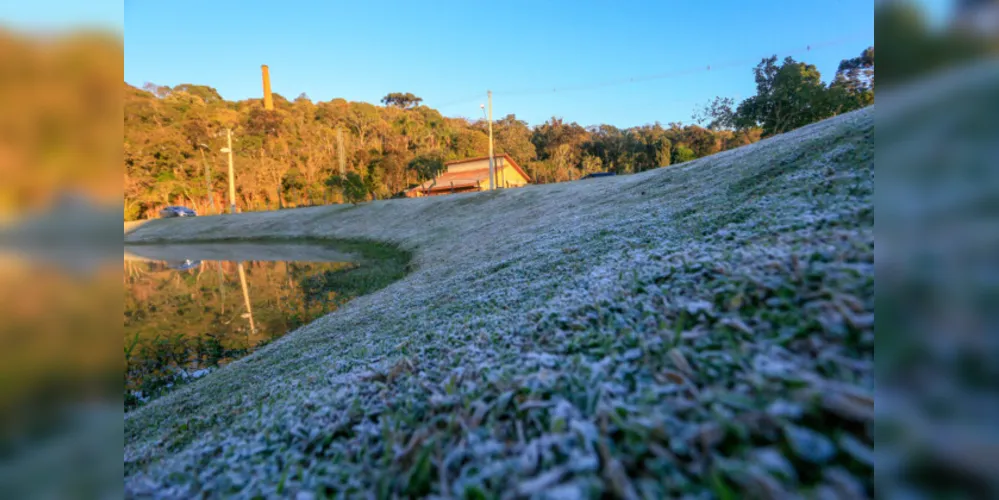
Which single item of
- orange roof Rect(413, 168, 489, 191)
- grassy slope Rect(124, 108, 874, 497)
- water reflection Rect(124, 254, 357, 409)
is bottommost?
water reflection Rect(124, 254, 357, 409)

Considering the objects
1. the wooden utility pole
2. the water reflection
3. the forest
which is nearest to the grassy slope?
the water reflection

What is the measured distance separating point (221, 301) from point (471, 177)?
1463 inches

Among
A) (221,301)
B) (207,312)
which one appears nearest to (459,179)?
(221,301)

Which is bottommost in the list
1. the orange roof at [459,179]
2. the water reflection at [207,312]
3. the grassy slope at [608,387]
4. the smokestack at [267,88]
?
the water reflection at [207,312]

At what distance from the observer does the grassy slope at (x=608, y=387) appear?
1555 mm

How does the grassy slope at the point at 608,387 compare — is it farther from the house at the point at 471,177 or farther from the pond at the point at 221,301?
the house at the point at 471,177

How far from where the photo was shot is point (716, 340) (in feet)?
7.37

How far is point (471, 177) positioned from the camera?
4616 centimetres

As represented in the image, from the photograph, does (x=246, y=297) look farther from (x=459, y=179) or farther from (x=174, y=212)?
(x=174, y=212)

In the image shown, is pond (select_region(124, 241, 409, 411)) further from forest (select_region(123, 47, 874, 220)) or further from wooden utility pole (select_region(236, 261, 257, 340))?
forest (select_region(123, 47, 874, 220))

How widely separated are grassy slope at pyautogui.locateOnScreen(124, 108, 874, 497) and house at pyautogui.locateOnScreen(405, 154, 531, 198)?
38.7m

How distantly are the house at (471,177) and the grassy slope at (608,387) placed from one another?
38650 mm

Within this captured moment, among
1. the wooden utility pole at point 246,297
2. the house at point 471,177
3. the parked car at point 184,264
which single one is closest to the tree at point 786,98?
the house at point 471,177

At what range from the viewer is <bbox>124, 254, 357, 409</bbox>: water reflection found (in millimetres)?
6461
